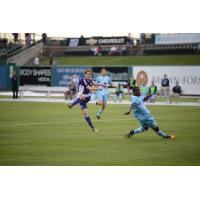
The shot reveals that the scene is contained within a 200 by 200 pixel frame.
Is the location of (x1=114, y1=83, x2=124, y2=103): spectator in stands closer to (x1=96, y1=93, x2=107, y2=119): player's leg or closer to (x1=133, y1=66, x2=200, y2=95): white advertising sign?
(x1=96, y1=93, x2=107, y2=119): player's leg

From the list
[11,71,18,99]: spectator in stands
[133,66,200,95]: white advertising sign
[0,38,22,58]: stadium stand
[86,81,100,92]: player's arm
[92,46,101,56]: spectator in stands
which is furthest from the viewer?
[86,81,100,92]: player's arm

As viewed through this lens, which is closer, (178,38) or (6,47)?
(178,38)

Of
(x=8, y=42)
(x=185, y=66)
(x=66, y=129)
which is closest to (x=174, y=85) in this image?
(x=185, y=66)

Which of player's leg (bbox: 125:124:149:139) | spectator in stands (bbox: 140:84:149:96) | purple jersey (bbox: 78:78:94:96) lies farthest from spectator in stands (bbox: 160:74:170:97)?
player's leg (bbox: 125:124:149:139)

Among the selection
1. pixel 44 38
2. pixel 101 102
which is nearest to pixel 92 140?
pixel 44 38

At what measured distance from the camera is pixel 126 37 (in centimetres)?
1881

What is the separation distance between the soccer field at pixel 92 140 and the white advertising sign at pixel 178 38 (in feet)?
6.39

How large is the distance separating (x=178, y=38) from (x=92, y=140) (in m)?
2.77

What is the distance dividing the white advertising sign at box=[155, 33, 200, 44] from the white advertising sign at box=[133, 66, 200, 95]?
790 mm

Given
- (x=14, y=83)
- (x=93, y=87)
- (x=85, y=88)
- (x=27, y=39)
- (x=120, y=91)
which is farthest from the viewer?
(x=120, y=91)

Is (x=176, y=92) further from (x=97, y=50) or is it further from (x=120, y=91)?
(x=120, y=91)

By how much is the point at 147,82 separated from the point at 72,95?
22.9 feet

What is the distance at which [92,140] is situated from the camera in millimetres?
19344

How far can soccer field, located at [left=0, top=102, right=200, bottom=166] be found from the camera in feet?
55.8
